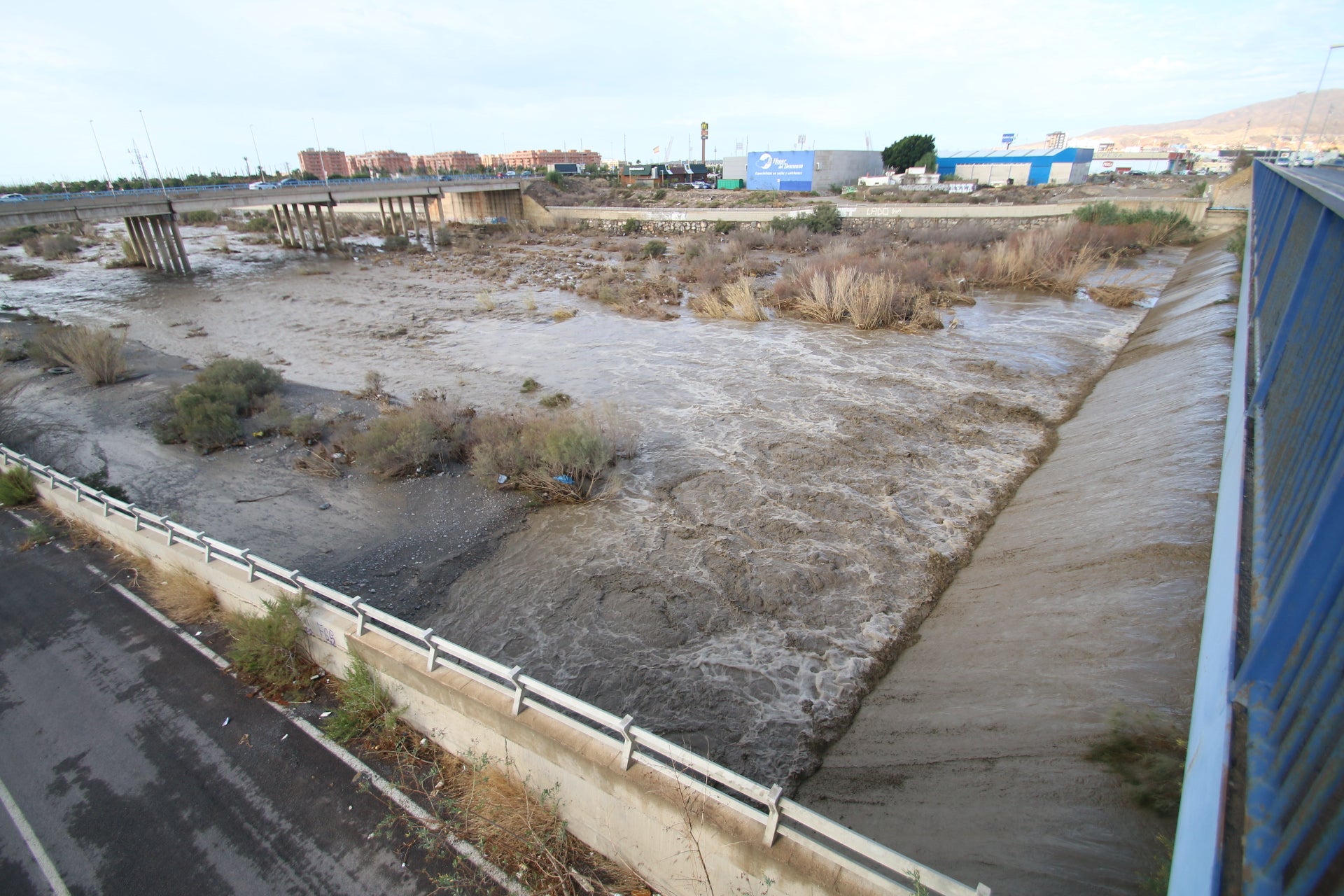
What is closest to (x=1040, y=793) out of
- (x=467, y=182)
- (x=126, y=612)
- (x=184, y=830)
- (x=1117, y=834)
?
(x=1117, y=834)

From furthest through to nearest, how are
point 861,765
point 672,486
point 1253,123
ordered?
point 1253,123, point 672,486, point 861,765

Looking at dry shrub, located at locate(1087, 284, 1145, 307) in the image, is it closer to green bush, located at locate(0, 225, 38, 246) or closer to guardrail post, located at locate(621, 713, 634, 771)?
guardrail post, located at locate(621, 713, 634, 771)

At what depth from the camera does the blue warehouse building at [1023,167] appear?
63.4 m

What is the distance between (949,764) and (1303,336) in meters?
4.56

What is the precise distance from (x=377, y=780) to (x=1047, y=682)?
575cm

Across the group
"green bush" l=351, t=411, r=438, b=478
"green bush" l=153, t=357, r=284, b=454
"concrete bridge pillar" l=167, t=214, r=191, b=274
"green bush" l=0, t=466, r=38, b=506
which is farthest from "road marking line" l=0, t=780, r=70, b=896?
"concrete bridge pillar" l=167, t=214, r=191, b=274

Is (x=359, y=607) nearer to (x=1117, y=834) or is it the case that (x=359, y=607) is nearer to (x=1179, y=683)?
(x=1117, y=834)

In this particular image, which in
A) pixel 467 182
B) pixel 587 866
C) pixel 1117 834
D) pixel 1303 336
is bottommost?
pixel 587 866

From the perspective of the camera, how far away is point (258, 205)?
1692 inches

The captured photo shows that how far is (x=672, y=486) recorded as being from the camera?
1044 cm

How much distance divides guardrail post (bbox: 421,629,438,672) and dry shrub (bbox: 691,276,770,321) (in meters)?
18.0

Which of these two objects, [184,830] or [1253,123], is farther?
[1253,123]

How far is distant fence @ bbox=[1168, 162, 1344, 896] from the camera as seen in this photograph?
6.18ft

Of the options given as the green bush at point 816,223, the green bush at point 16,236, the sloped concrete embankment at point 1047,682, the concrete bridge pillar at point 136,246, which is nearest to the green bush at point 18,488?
the sloped concrete embankment at point 1047,682
